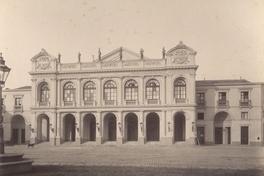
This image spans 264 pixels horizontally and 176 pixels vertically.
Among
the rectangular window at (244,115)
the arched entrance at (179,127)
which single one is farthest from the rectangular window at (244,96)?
the arched entrance at (179,127)

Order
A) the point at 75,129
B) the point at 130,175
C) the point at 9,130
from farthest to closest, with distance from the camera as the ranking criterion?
the point at 9,130
the point at 75,129
the point at 130,175

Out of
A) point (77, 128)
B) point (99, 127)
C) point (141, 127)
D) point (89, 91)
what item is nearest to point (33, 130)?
point (77, 128)

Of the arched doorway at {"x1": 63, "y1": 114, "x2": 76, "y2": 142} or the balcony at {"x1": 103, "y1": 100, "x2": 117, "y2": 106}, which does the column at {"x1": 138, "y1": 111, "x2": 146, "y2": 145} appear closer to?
the balcony at {"x1": 103, "y1": 100, "x2": 117, "y2": 106}

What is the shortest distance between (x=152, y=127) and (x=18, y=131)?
20.6 meters

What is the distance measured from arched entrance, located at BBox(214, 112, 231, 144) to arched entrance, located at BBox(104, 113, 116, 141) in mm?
13949

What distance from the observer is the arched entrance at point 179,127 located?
4113 centimetres

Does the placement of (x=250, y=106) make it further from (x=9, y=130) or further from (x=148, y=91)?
(x=9, y=130)

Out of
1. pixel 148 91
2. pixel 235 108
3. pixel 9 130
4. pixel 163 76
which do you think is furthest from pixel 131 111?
pixel 9 130

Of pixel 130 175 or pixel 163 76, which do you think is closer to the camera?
pixel 130 175

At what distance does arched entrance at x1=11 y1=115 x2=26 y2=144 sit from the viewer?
153ft

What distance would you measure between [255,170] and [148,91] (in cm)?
2357

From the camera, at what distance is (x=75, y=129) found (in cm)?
4228

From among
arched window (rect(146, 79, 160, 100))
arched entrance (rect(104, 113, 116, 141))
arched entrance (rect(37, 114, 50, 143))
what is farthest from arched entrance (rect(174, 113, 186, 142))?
arched entrance (rect(37, 114, 50, 143))

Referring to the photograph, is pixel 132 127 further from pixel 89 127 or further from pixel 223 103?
pixel 223 103
